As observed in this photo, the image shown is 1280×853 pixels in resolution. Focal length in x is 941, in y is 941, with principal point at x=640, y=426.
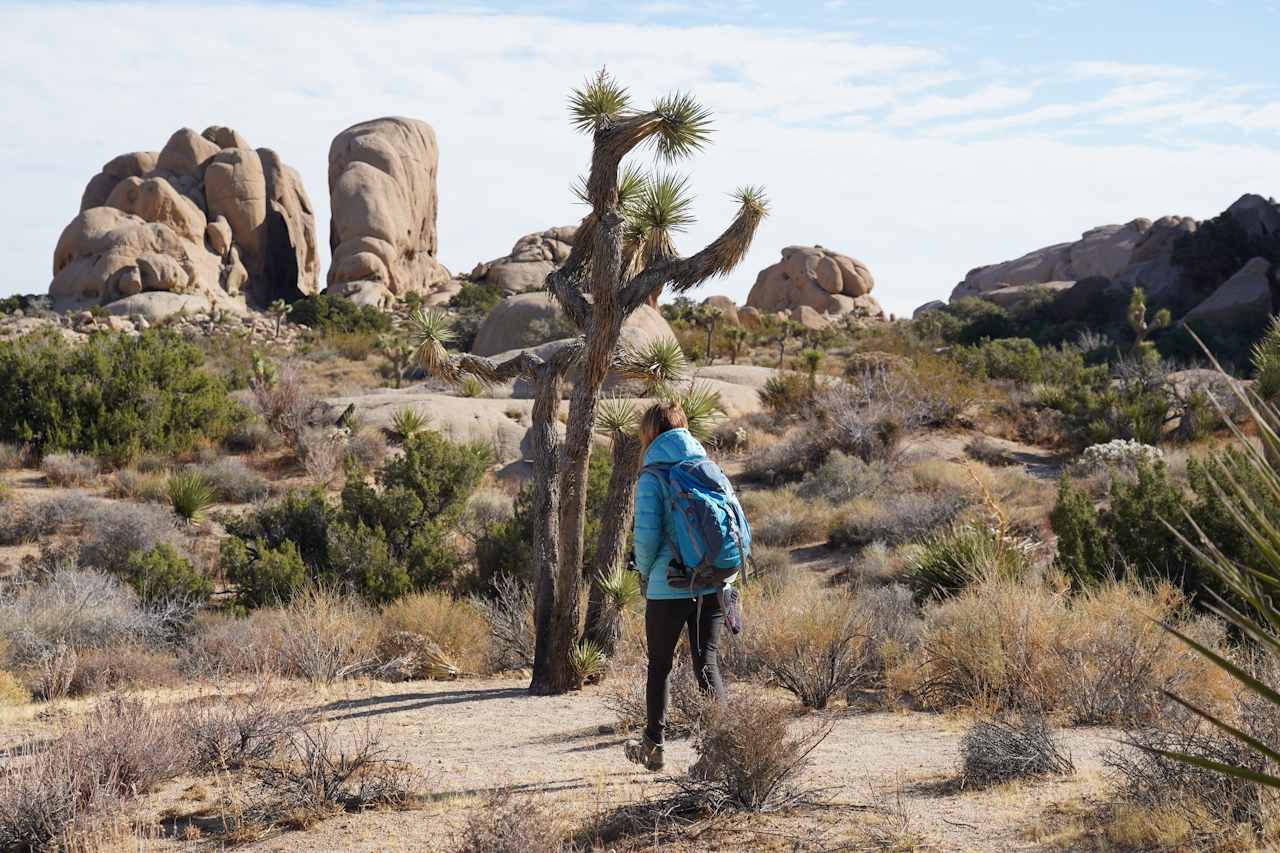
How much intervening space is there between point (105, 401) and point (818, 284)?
48.9 meters

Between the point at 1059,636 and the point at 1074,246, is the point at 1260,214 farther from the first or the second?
the point at 1059,636

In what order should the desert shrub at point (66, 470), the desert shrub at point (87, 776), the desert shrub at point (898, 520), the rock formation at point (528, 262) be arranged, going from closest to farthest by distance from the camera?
1. the desert shrub at point (87, 776)
2. the desert shrub at point (898, 520)
3. the desert shrub at point (66, 470)
4. the rock formation at point (528, 262)

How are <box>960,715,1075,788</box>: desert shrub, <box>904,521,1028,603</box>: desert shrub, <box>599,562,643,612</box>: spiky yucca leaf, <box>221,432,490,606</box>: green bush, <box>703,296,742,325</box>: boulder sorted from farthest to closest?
<box>703,296,742,325</box>: boulder, <box>221,432,490,606</box>: green bush, <box>904,521,1028,603</box>: desert shrub, <box>599,562,643,612</box>: spiky yucca leaf, <box>960,715,1075,788</box>: desert shrub

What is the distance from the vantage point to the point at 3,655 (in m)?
7.82

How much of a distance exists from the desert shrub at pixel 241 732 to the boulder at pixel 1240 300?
36073mm

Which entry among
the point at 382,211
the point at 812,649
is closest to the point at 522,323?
the point at 812,649

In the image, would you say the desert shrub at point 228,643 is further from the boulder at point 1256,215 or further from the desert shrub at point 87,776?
the boulder at point 1256,215

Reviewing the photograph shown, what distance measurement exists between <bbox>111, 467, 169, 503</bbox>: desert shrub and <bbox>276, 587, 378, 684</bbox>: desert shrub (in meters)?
6.55

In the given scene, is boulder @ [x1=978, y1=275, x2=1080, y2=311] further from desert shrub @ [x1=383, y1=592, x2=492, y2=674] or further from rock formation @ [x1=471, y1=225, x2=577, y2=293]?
desert shrub @ [x1=383, y1=592, x2=492, y2=674]

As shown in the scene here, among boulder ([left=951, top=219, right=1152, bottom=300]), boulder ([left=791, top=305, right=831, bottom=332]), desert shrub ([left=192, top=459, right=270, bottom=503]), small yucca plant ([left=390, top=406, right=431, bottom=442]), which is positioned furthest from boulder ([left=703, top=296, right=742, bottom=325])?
desert shrub ([left=192, top=459, right=270, bottom=503])

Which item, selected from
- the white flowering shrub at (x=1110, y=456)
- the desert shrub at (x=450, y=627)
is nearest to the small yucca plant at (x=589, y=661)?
the desert shrub at (x=450, y=627)

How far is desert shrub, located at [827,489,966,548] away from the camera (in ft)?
41.7

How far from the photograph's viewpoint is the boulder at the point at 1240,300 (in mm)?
33500

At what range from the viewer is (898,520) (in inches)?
→ 507
